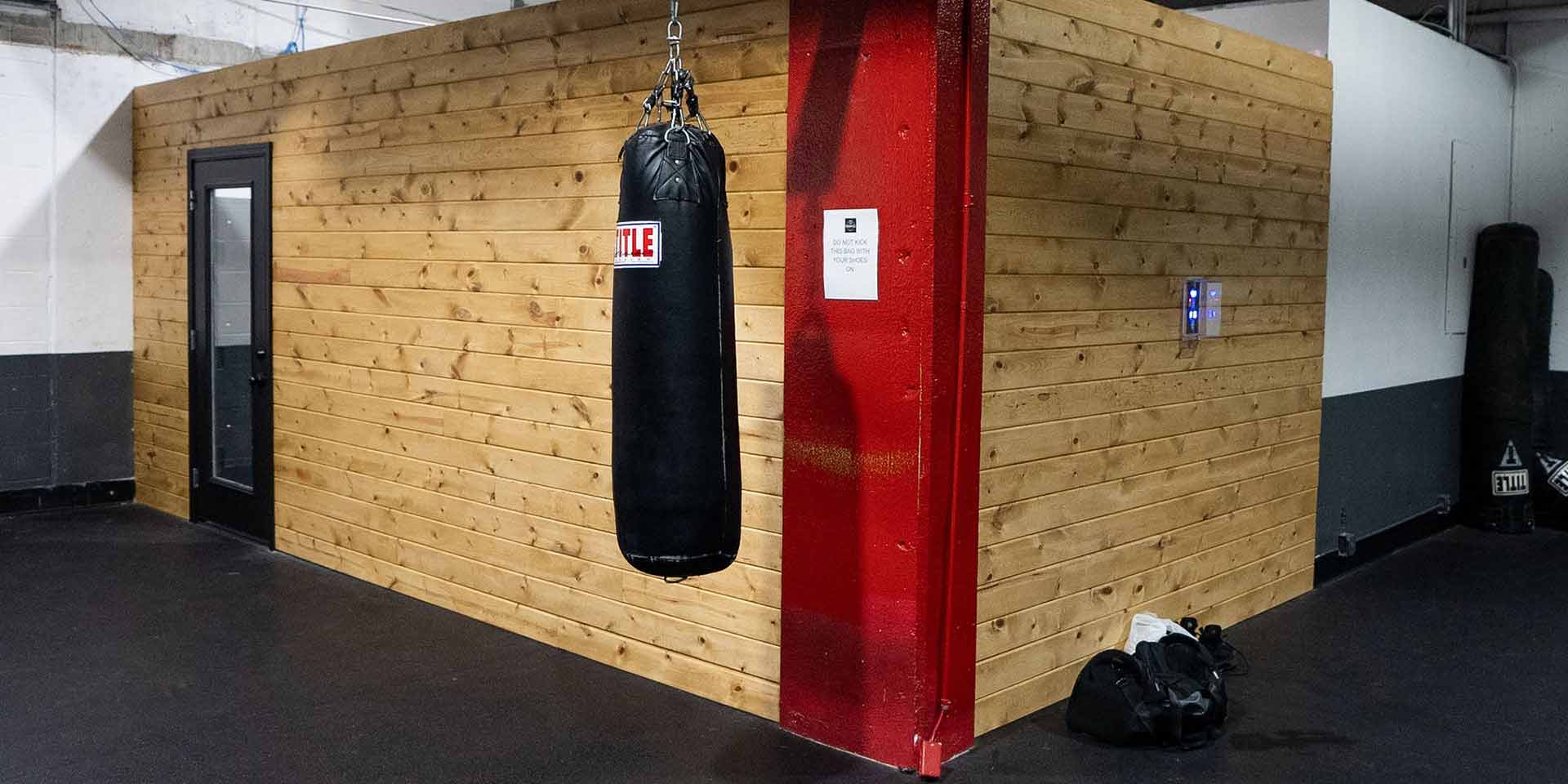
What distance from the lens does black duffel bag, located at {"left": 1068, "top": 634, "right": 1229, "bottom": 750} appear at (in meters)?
3.88

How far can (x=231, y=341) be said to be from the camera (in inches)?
263

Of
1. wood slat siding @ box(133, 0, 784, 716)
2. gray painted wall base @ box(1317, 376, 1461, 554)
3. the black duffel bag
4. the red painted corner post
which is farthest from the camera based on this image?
gray painted wall base @ box(1317, 376, 1461, 554)

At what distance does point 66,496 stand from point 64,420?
1.37 feet

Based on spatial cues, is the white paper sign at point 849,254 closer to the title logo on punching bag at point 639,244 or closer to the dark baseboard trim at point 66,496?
the title logo on punching bag at point 639,244

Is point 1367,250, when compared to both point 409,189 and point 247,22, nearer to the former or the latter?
point 409,189

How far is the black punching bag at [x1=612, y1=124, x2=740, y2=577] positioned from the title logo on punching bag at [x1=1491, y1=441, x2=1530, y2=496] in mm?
5531

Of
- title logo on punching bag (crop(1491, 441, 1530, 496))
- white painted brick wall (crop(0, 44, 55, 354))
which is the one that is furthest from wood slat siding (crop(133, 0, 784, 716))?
title logo on punching bag (crop(1491, 441, 1530, 496))

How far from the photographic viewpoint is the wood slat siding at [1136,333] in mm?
3930

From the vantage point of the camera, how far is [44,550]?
6254 millimetres

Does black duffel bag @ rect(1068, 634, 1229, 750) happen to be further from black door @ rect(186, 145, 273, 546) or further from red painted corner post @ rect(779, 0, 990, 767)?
black door @ rect(186, 145, 273, 546)

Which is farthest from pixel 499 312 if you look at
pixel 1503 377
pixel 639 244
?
pixel 1503 377

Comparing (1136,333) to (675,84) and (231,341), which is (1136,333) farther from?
(231,341)

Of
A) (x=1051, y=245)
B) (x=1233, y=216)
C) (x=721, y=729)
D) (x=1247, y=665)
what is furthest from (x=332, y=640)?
Answer: (x=1233, y=216)

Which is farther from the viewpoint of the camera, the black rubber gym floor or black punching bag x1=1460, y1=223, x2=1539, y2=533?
black punching bag x1=1460, y1=223, x2=1539, y2=533
